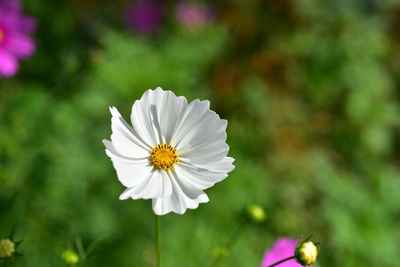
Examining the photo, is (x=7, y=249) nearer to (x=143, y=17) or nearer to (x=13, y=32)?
(x=13, y=32)

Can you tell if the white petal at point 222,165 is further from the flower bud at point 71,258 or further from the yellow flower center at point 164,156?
the flower bud at point 71,258

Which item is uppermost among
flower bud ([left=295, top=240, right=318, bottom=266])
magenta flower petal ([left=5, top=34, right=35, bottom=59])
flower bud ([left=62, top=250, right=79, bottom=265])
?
magenta flower petal ([left=5, top=34, right=35, bottom=59])

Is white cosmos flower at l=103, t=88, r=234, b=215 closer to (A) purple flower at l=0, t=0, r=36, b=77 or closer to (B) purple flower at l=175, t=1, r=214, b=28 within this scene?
(A) purple flower at l=0, t=0, r=36, b=77

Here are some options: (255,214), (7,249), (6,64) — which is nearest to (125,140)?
(7,249)

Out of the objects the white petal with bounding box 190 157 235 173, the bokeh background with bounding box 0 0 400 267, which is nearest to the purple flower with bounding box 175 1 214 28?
the bokeh background with bounding box 0 0 400 267

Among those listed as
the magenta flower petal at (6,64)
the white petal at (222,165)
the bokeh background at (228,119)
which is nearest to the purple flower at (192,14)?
the bokeh background at (228,119)
